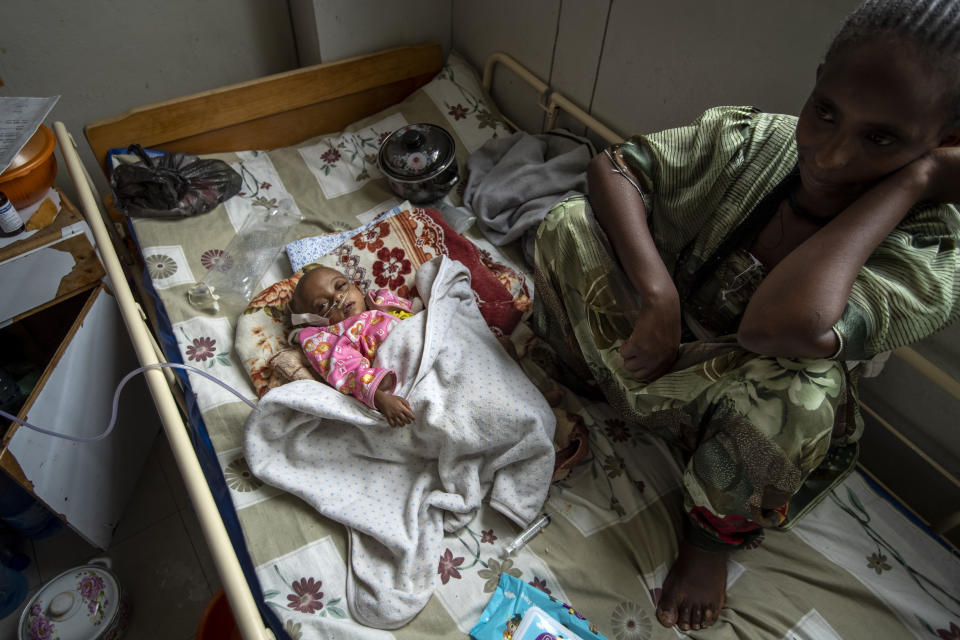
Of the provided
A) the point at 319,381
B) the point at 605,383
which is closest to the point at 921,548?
the point at 605,383

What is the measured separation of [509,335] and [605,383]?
336mm

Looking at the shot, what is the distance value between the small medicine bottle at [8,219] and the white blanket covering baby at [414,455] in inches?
29.3

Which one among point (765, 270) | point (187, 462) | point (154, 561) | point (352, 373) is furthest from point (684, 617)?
point (154, 561)

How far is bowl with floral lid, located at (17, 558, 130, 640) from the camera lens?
52.7 inches

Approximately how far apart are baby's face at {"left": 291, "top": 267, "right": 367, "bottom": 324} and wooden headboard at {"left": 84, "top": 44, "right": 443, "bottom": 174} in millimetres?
844

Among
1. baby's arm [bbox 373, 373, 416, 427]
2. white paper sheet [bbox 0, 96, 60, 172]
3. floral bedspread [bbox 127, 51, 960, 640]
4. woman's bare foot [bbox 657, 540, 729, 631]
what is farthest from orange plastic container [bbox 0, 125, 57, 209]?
woman's bare foot [bbox 657, 540, 729, 631]

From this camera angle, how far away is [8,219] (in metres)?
1.32

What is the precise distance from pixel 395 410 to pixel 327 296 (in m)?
0.40

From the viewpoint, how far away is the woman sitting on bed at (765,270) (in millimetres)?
752

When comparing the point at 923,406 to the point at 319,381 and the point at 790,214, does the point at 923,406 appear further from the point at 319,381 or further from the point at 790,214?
the point at 319,381

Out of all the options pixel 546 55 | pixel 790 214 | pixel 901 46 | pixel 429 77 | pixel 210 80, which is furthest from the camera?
pixel 429 77

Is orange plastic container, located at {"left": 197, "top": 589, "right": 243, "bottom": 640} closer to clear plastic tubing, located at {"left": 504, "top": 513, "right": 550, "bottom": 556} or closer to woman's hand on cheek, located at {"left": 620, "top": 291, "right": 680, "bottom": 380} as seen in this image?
clear plastic tubing, located at {"left": 504, "top": 513, "right": 550, "bottom": 556}

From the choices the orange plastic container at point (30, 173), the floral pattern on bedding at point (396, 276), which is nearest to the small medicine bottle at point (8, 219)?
the orange plastic container at point (30, 173)

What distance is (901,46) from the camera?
70cm
